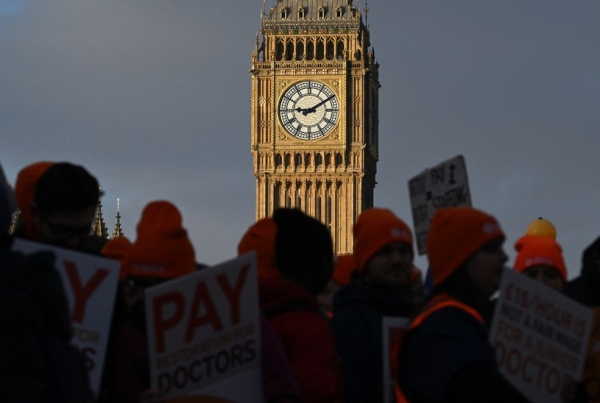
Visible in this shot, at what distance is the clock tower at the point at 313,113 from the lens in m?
66.4

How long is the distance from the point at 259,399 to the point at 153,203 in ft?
3.14

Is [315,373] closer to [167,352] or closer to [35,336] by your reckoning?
[167,352]

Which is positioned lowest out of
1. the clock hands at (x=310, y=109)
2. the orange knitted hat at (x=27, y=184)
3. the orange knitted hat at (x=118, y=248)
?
the orange knitted hat at (x=118, y=248)

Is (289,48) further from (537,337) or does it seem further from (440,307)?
(440,307)

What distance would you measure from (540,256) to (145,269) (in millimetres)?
2887

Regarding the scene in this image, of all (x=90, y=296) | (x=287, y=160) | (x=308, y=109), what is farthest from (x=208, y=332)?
(x=287, y=160)

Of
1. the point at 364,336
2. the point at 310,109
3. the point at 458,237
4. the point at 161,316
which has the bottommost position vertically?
the point at 364,336

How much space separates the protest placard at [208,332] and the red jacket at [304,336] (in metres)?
0.39

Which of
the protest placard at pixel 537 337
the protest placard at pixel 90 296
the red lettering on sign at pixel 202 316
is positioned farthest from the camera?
the protest placard at pixel 90 296

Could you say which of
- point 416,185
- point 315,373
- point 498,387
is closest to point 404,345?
point 498,387

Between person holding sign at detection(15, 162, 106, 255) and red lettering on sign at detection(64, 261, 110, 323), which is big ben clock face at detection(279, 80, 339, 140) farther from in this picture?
red lettering on sign at detection(64, 261, 110, 323)

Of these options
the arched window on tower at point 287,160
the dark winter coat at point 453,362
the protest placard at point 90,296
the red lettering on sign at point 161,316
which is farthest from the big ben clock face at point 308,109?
the dark winter coat at point 453,362

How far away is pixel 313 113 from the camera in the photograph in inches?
2613

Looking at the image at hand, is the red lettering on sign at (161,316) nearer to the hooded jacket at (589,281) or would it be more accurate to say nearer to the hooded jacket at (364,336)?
the hooded jacket at (364,336)
